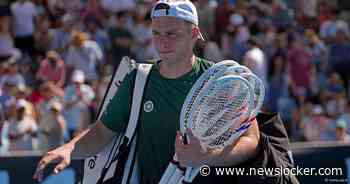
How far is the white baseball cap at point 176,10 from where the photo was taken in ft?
12.9

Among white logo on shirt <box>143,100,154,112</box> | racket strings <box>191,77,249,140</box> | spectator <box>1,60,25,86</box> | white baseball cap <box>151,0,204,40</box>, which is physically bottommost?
spectator <box>1,60,25,86</box>

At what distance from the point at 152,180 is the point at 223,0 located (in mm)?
13047

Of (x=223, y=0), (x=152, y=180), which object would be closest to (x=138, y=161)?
(x=152, y=180)

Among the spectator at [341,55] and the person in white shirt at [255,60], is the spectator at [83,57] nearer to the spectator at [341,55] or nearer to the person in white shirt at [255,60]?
the person in white shirt at [255,60]

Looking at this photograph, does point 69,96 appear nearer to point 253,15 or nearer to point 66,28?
point 66,28

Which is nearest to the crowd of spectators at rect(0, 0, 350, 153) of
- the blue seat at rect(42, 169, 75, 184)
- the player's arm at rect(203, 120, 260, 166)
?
the blue seat at rect(42, 169, 75, 184)

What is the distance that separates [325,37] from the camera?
16422 millimetres

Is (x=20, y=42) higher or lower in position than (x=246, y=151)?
lower

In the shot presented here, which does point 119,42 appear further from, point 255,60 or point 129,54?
point 255,60

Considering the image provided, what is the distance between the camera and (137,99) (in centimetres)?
412

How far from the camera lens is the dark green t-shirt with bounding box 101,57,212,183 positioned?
4.02 metres

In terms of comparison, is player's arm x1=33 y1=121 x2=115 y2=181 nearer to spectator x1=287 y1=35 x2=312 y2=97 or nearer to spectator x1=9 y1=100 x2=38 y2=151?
spectator x1=9 y1=100 x2=38 y2=151

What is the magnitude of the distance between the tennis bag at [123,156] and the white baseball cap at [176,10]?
0.32 metres

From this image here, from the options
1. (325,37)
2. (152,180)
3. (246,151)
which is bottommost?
(325,37)
